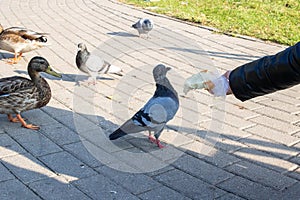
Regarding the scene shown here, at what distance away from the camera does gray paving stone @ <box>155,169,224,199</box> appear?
12.0 ft

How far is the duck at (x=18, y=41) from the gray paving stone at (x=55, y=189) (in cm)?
394

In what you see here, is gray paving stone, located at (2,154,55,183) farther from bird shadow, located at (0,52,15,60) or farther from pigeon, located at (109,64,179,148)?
bird shadow, located at (0,52,15,60)

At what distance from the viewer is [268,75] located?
2.36 m

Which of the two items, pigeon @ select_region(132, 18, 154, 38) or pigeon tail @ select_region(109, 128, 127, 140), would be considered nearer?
pigeon tail @ select_region(109, 128, 127, 140)

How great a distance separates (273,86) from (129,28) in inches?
297

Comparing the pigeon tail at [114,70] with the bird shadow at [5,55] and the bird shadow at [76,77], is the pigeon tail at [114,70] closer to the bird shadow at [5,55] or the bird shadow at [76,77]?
the bird shadow at [76,77]

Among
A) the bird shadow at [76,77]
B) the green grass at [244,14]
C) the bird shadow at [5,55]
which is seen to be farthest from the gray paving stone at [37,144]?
the green grass at [244,14]

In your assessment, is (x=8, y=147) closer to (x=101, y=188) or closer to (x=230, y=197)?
(x=101, y=188)

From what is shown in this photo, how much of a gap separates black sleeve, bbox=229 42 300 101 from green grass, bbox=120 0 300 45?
6.45m

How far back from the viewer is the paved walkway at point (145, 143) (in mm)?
3738

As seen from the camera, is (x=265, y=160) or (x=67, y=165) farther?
(x=265, y=160)

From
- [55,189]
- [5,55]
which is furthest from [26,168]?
[5,55]

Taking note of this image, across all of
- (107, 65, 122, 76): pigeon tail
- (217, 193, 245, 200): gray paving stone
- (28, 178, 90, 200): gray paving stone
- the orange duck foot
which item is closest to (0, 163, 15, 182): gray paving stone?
(28, 178, 90, 200): gray paving stone

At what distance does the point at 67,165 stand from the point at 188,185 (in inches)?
44.6
